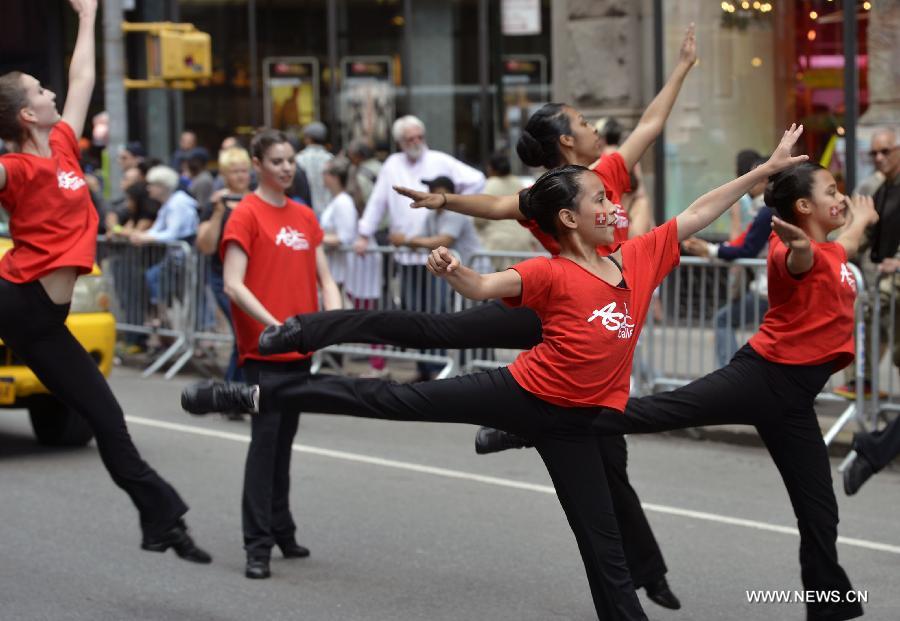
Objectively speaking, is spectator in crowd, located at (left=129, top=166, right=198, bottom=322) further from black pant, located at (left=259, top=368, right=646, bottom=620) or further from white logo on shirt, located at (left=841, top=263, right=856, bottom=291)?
white logo on shirt, located at (left=841, top=263, right=856, bottom=291)

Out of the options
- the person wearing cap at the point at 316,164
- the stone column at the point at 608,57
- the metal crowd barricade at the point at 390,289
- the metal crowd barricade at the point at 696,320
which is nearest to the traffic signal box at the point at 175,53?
the person wearing cap at the point at 316,164

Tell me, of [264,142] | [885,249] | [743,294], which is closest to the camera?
[264,142]

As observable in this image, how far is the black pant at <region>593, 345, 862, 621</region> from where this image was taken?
213 inches

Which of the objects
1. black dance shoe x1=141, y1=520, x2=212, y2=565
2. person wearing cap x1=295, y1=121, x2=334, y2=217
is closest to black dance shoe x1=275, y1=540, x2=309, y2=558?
black dance shoe x1=141, y1=520, x2=212, y2=565

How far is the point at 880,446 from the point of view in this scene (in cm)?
639

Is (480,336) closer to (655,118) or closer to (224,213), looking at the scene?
(655,118)

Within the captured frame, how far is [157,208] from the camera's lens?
15.0 m

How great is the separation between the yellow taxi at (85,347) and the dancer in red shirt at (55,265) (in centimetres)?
322

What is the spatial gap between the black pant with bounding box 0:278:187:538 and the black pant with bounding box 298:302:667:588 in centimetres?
101

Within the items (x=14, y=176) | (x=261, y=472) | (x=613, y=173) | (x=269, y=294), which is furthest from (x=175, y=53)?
(x=613, y=173)

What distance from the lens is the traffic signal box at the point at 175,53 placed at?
52.2ft

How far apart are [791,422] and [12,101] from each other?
3.18 metres

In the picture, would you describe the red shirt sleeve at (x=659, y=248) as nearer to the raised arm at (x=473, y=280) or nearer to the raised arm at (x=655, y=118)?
the raised arm at (x=473, y=280)

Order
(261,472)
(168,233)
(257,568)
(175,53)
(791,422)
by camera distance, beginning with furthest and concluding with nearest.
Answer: (175,53), (168,233), (261,472), (257,568), (791,422)
